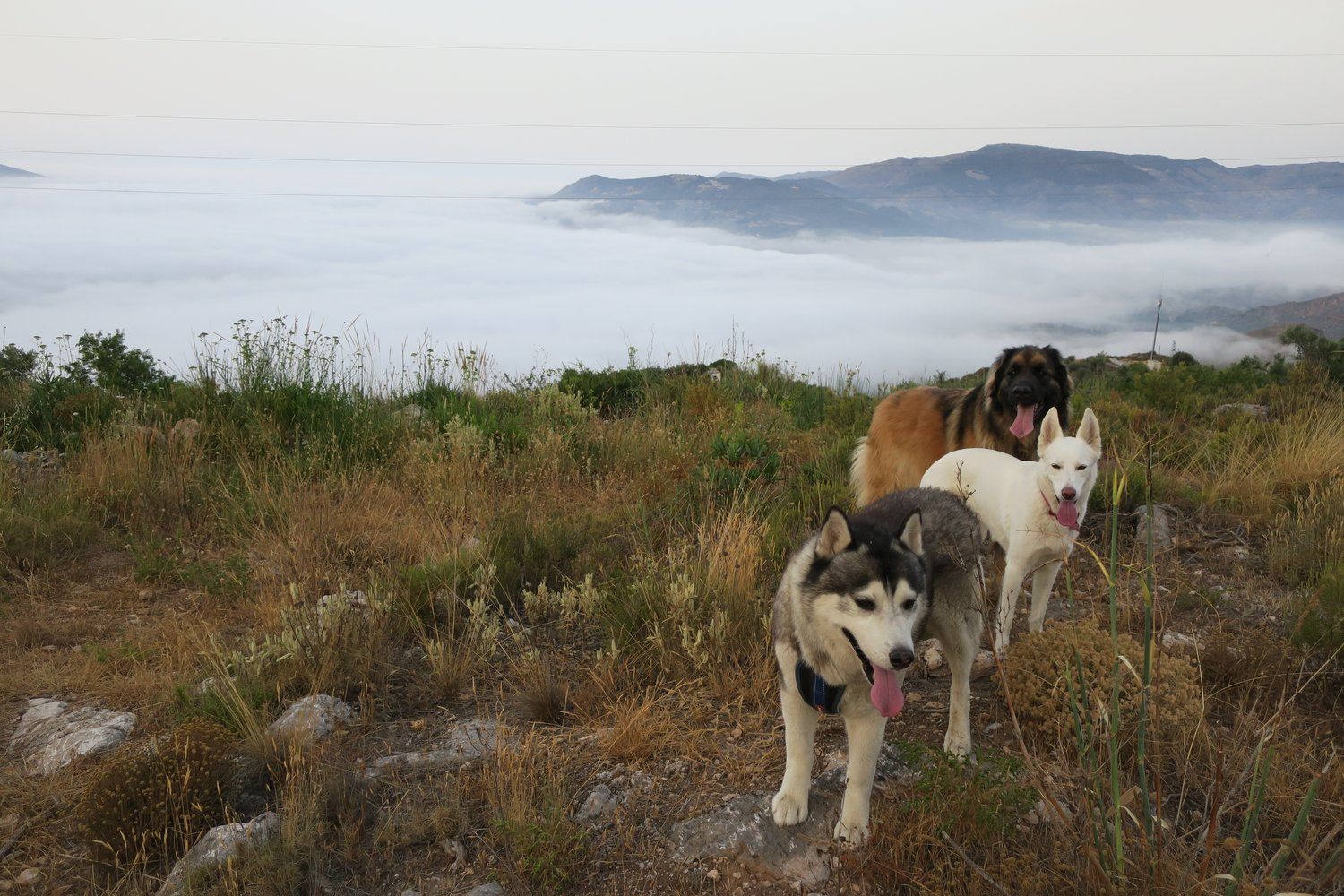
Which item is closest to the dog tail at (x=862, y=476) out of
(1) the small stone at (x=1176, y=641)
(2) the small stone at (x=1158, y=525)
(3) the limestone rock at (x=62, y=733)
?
(2) the small stone at (x=1158, y=525)

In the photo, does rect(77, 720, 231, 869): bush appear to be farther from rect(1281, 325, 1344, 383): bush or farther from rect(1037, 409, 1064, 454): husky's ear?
rect(1281, 325, 1344, 383): bush

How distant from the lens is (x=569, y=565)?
5.83 meters

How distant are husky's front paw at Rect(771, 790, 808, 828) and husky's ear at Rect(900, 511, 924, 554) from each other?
1.05m

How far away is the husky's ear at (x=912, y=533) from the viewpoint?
332cm

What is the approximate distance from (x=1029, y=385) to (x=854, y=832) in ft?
11.8

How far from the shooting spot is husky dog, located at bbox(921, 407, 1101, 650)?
4629 mm

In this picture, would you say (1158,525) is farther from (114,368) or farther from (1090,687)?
(114,368)

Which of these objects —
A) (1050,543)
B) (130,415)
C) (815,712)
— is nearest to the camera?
(815,712)

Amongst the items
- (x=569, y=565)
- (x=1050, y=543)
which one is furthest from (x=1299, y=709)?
(x=569, y=565)

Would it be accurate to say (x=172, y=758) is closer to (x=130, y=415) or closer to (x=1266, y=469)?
(x=130, y=415)

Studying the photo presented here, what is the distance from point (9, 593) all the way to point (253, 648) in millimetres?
2727

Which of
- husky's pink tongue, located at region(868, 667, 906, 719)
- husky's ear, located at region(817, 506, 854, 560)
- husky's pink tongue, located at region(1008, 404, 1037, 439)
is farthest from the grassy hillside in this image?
husky's ear, located at region(817, 506, 854, 560)

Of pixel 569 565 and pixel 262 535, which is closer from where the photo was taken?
pixel 569 565

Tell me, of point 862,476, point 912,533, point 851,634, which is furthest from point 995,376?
point 851,634
